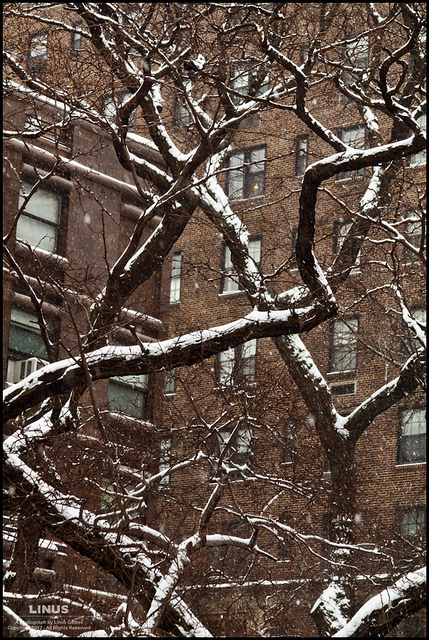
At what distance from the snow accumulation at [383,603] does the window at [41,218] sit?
15.4 metres

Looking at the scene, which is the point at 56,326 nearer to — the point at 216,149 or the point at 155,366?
the point at 216,149

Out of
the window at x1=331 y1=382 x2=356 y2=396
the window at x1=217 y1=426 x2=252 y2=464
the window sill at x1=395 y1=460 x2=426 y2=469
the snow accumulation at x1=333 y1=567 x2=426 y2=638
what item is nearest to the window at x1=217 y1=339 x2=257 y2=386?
the window at x1=217 y1=426 x2=252 y2=464

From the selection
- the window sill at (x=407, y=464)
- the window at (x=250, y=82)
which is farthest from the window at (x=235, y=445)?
the window sill at (x=407, y=464)

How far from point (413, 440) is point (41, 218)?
1444 centimetres

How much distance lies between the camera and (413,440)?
101 ft

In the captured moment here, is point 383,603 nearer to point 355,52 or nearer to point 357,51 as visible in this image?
point 357,51

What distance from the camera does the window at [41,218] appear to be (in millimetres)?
24781

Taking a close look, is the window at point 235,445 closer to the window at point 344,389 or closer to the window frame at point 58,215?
the window frame at point 58,215

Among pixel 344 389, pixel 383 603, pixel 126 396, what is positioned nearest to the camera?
pixel 383 603

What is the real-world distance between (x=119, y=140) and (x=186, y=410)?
21.2 meters

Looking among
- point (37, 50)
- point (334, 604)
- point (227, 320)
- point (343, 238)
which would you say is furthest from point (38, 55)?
point (227, 320)

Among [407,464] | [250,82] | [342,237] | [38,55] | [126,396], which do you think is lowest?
[407,464]

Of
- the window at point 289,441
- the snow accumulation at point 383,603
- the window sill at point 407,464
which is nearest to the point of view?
the snow accumulation at point 383,603

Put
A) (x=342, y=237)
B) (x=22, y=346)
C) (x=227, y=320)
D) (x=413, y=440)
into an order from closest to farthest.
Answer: (x=342, y=237) → (x=22, y=346) → (x=413, y=440) → (x=227, y=320)
